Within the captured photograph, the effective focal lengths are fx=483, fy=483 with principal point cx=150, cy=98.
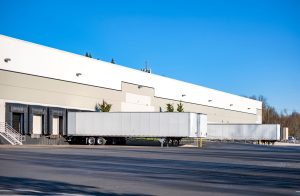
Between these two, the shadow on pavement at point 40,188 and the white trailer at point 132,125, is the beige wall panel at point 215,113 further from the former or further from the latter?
the shadow on pavement at point 40,188

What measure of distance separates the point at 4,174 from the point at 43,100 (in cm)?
3894

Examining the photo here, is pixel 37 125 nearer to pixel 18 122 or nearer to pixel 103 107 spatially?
pixel 18 122

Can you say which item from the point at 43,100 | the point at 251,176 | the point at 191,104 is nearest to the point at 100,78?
the point at 43,100

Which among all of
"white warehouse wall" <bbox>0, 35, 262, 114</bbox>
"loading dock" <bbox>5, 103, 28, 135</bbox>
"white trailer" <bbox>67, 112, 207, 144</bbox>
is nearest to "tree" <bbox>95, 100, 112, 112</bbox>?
"white warehouse wall" <bbox>0, 35, 262, 114</bbox>

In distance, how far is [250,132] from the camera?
77312mm

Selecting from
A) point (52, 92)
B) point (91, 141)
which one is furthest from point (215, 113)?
point (52, 92)

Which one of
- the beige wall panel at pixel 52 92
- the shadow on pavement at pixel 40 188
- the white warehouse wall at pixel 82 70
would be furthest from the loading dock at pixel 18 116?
the shadow on pavement at pixel 40 188

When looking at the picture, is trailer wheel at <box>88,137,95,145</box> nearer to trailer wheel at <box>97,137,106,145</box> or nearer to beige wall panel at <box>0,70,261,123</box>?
trailer wheel at <box>97,137,106,145</box>

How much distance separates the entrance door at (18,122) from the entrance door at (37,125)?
1.98 metres

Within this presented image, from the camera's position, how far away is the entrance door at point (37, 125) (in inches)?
2138

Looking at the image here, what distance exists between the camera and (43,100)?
54.6 m

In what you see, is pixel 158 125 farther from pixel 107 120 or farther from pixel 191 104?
pixel 191 104

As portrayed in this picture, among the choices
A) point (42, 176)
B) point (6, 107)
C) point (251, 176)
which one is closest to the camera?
point (42, 176)

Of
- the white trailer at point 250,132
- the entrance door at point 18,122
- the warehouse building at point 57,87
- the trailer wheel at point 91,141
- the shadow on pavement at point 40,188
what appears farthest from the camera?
the white trailer at point 250,132
